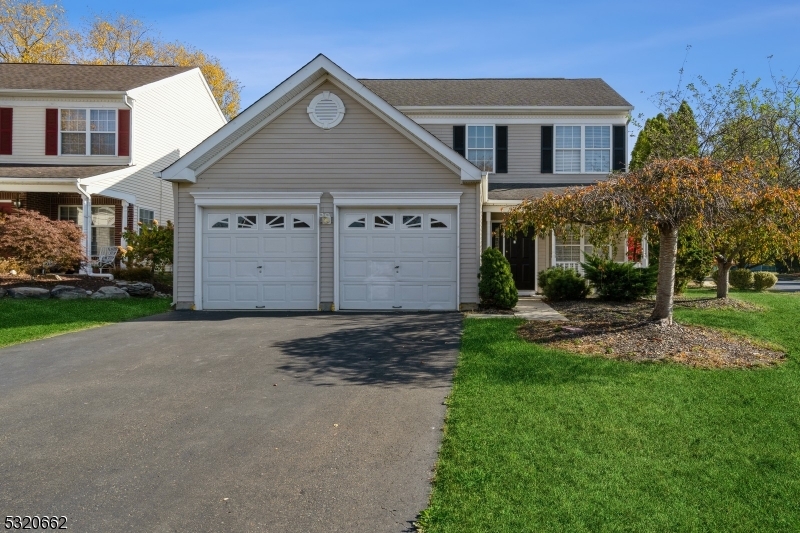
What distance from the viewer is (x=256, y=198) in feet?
44.8

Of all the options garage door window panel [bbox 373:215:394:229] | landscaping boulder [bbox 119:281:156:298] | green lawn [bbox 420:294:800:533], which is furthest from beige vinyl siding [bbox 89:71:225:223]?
green lawn [bbox 420:294:800:533]

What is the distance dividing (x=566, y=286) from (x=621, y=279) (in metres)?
1.29

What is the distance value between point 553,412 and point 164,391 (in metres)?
4.30

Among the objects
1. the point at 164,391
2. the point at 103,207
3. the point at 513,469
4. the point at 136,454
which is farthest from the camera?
the point at 103,207

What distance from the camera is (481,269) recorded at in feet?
43.8

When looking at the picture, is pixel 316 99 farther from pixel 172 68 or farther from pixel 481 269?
pixel 172 68

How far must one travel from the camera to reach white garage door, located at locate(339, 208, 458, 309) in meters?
13.6

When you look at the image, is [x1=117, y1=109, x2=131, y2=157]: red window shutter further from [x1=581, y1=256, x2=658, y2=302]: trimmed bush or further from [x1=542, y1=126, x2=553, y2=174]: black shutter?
[x1=581, y1=256, x2=658, y2=302]: trimmed bush

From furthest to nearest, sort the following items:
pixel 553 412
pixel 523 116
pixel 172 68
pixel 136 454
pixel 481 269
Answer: pixel 172 68
pixel 523 116
pixel 481 269
pixel 553 412
pixel 136 454

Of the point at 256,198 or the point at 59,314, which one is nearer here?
the point at 59,314

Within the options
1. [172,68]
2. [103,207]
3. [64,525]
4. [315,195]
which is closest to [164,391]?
[64,525]

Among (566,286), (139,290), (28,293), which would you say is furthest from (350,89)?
(28,293)

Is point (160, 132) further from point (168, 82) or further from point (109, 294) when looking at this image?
point (109, 294)

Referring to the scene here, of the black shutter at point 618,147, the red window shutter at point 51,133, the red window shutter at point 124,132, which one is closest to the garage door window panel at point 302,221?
the black shutter at point 618,147
